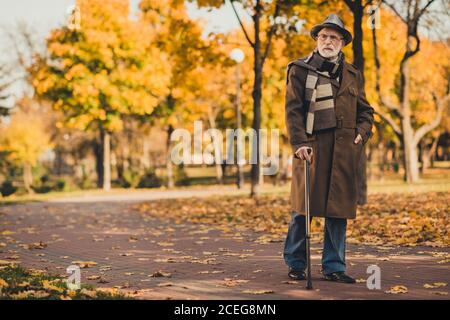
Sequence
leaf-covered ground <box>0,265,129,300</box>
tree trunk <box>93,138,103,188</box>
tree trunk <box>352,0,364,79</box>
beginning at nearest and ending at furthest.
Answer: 1. leaf-covered ground <box>0,265,129,300</box>
2. tree trunk <box>352,0,364,79</box>
3. tree trunk <box>93,138,103,188</box>

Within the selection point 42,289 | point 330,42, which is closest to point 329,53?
point 330,42

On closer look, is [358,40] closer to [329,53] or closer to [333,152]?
[329,53]

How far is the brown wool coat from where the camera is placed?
225 inches

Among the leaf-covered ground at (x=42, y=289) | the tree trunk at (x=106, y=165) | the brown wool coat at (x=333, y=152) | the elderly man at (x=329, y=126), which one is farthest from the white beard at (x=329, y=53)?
the tree trunk at (x=106, y=165)

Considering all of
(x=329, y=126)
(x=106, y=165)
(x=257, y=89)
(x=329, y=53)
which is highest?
(x=257, y=89)

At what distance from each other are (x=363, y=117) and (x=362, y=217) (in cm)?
640

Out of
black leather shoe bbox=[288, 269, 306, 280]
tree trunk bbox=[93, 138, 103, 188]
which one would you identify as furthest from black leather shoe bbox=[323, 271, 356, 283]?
tree trunk bbox=[93, 138, 103, 188]

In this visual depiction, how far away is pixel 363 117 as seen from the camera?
589 centimetres

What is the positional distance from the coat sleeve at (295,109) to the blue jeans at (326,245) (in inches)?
28.4

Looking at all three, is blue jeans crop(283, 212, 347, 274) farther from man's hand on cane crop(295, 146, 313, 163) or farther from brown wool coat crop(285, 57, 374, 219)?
man's hand on cane crop(295, 146, 313, 163)

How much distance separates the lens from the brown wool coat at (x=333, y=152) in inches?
225

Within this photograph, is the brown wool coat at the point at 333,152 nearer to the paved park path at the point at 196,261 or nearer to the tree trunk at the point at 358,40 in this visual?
the paved park path at the point at 196,261

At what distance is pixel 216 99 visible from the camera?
38.2 m

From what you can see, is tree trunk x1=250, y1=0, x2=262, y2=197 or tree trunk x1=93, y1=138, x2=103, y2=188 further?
tree trunk x1=93, y1=138, x2=103, y2=188
